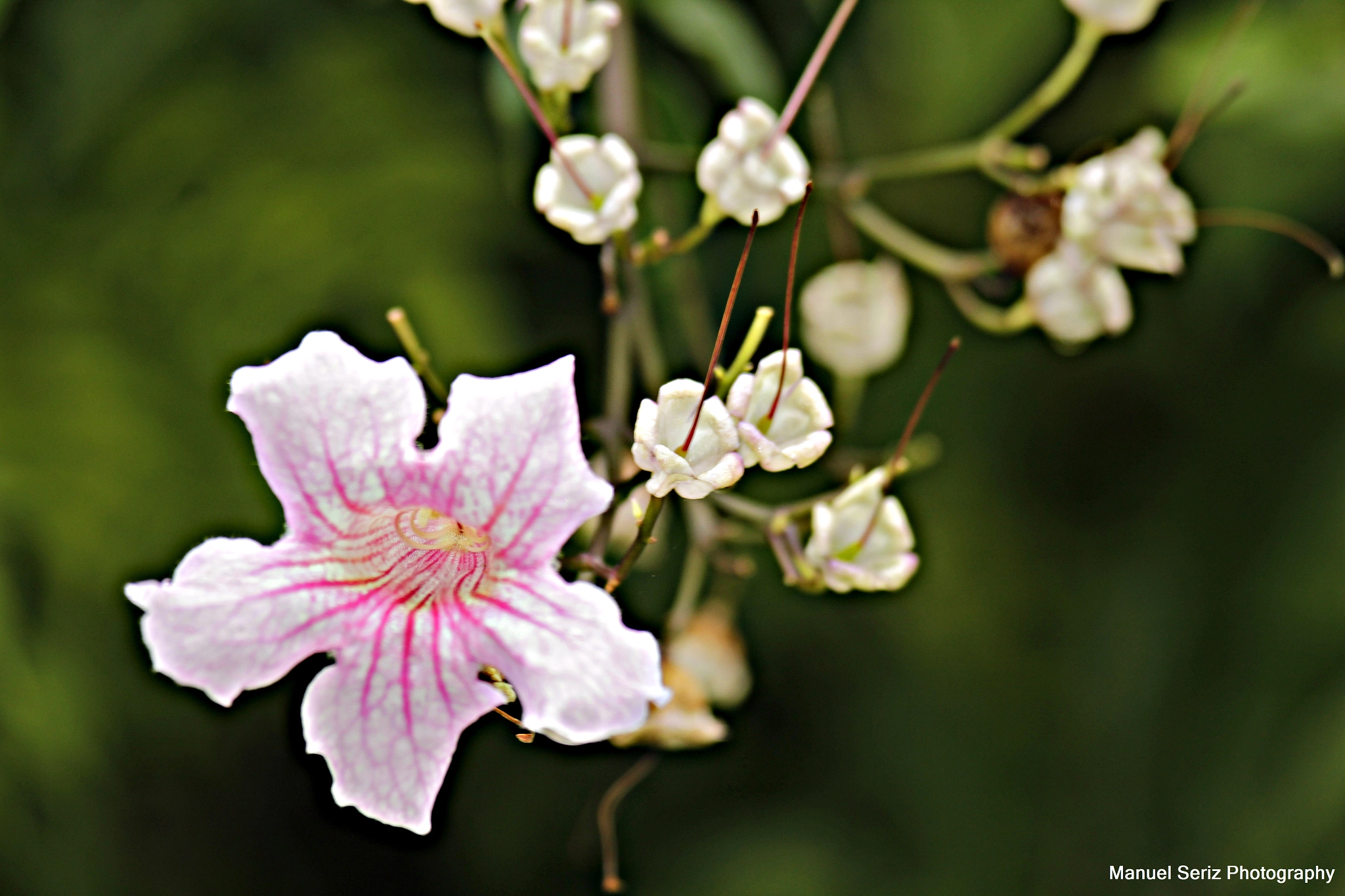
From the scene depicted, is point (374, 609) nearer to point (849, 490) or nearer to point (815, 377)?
point (849, 490)

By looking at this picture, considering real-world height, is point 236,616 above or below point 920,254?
below

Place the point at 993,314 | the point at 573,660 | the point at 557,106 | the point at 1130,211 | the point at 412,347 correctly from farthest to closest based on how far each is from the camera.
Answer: the point at 993,314 → the point at 1130,211 → the point at 557,106 → the point at 412,347 → the point at 573,660

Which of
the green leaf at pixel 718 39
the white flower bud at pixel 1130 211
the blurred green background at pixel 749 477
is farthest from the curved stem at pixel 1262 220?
the green leaf at pixel 718 39

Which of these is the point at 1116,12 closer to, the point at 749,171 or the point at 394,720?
the point at 749,171

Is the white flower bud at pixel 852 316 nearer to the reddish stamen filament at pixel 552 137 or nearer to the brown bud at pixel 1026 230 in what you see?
the brown bud at pixel 1026 230

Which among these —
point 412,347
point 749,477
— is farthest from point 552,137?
point 749,477

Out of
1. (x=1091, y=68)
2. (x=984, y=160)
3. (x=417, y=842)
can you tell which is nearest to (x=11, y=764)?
(x=417, y=842)

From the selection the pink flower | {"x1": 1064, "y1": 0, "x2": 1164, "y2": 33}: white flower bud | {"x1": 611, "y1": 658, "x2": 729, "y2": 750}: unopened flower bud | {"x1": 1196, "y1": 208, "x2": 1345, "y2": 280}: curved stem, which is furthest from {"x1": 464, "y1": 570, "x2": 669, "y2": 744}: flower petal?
{"x1": 1196, "y1": 208, "x2": 1345, "y2": 280}: curved stem
